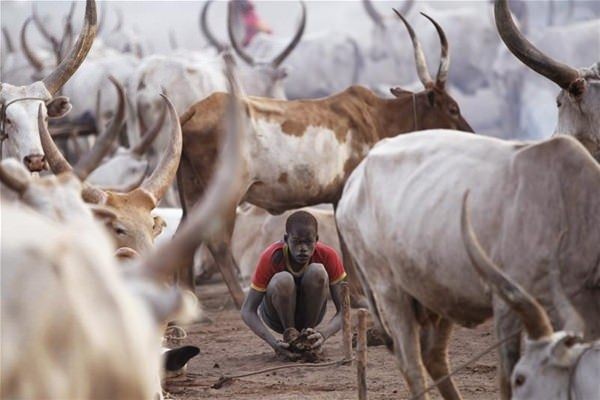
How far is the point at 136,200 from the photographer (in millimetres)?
6742

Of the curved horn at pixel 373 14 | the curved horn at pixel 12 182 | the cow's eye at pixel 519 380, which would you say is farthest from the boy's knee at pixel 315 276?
the curved horn at pixel 373 14

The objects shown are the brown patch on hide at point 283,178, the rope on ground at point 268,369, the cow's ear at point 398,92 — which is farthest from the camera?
the cow's ear at point 398,92

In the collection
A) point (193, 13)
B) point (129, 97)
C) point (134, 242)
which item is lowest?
point (193, 13)

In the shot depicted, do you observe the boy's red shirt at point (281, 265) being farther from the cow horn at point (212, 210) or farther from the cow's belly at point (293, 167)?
the cow horn at point (212, 210)

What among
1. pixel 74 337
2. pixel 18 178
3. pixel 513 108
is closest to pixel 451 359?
pixel 18 178

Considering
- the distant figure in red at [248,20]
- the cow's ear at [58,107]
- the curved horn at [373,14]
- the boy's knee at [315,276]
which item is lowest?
the distant figure in red at [248,20]

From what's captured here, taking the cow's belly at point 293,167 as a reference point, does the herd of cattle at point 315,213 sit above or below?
above

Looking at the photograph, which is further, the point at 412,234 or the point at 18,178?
the point at 412,234

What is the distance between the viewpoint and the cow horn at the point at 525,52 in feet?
22.6

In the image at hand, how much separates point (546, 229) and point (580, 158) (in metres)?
0.30

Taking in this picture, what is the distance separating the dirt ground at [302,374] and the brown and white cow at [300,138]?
44.1 inches

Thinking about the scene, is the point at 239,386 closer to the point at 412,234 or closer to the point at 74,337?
the point at 412,234

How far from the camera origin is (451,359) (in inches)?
309

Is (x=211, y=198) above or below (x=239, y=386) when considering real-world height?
above
